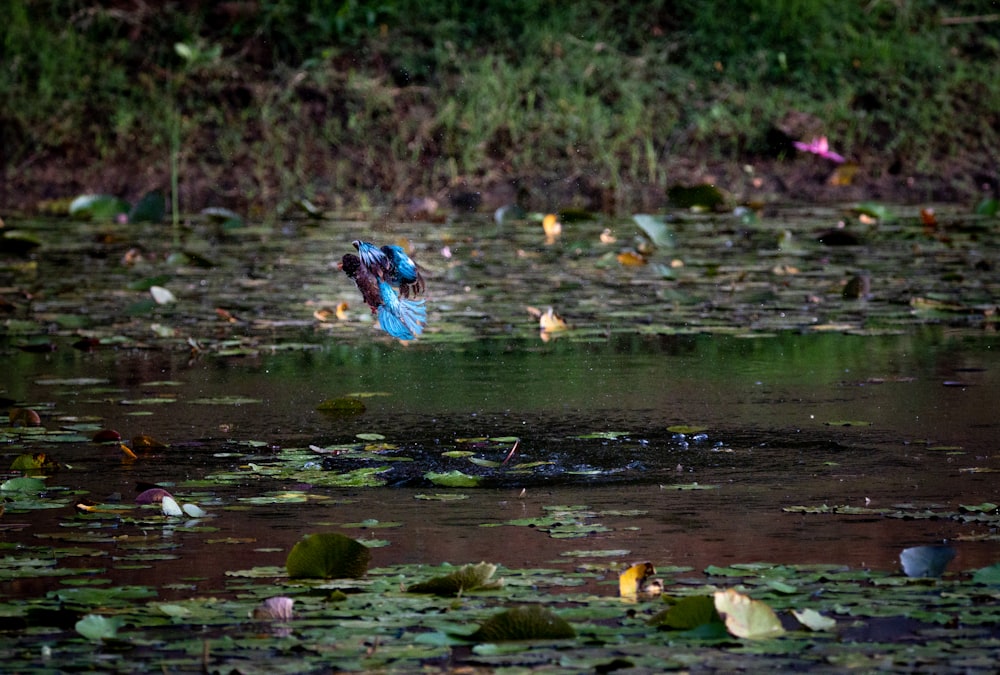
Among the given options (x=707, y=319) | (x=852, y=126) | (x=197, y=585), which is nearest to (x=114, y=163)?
(x=852, y=126)

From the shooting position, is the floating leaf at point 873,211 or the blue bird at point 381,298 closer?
the blue bird at point 381,298

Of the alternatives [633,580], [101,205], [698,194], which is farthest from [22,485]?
[698,194]

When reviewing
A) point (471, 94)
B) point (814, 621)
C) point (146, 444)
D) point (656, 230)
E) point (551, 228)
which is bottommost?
point (814, 621)

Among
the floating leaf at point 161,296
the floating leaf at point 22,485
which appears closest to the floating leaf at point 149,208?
the floating leaf at point 161,296

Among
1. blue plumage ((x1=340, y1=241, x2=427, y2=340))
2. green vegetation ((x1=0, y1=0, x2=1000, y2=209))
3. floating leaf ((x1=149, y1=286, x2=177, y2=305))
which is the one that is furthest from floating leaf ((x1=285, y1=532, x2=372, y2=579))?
green vegetation ((x1=0, y1=0, x2=1000, y2=209))

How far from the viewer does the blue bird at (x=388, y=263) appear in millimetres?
4449

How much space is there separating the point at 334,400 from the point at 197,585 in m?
1.75

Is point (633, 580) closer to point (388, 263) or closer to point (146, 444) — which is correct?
point (146, 444)

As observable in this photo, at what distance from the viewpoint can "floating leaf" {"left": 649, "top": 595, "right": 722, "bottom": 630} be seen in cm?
250

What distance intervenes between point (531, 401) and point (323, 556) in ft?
6.20

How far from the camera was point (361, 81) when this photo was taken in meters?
11.3

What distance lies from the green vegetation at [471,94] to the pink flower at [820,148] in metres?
0.09

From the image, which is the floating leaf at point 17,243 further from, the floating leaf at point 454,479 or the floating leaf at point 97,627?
the floating leaf at point 97,627

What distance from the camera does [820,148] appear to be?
10656 mm
